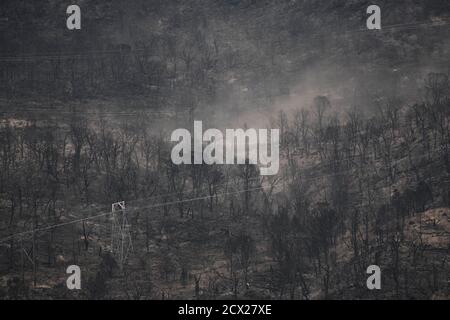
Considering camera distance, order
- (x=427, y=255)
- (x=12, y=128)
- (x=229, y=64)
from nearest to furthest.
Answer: (x=427, y=255)
(x=12, y=128)
(x=229, y=64)

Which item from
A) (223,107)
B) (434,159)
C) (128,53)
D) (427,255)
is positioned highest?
(128,53)

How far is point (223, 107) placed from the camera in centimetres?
8969

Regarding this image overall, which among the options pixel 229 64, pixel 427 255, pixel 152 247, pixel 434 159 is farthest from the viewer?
pixel 229 64

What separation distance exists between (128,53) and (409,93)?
3222 centimetres

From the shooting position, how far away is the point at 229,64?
9700 cm

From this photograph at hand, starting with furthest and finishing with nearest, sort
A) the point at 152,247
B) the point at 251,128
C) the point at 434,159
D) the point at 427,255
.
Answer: the point at 251,128, the point at 434,159, the point at 152,247, the point at 427,255

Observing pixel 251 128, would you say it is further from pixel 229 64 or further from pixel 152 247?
pixel 152 247

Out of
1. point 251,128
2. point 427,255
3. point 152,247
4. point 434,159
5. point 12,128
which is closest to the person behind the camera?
point 427,255

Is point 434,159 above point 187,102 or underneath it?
underneath

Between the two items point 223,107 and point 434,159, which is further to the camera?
point 223,107

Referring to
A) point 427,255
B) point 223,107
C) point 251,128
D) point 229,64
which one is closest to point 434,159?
point 427,255

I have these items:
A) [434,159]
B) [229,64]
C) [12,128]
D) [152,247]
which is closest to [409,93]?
[434,159]

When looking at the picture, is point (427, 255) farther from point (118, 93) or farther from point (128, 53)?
point (128, 53)

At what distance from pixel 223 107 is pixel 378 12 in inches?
873
